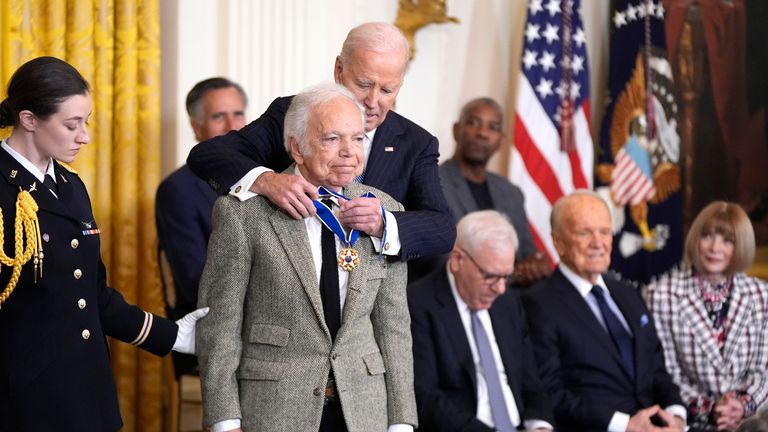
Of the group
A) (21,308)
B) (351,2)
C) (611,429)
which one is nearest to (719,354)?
(611,429)

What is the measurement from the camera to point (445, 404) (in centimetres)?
449

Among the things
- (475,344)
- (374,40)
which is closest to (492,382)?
(475,344)

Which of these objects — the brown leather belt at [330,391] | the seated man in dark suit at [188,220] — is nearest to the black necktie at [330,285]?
the brown leather belt at [330,391]

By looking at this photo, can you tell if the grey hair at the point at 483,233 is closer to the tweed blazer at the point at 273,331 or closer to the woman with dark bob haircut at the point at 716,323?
the woman with dark bob haircut at the point at 716,323

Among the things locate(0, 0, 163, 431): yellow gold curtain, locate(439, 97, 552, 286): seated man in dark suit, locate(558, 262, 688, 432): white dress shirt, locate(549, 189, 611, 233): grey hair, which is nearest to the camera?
locate(558, 262, 688, 432): white dress shirt

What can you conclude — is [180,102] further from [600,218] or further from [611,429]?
[611,429]

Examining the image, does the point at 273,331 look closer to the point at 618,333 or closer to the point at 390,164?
the point at 390,164

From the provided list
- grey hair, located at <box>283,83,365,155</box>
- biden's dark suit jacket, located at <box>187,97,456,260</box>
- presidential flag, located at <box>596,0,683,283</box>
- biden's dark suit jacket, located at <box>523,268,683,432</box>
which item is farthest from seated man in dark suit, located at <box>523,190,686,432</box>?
presidential flag, located at <box>596,0,683,283</box>

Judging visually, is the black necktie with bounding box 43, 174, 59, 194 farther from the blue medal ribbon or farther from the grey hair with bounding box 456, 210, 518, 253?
the grey hair with bounding box 456, 210, 518, 253

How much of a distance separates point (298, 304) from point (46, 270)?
70 centimetres

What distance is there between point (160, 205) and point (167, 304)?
2.01 ft

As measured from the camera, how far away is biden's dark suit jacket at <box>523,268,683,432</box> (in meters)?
4.96

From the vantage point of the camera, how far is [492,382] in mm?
4648

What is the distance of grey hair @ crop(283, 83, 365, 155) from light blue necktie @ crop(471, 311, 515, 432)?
5.39 ft
